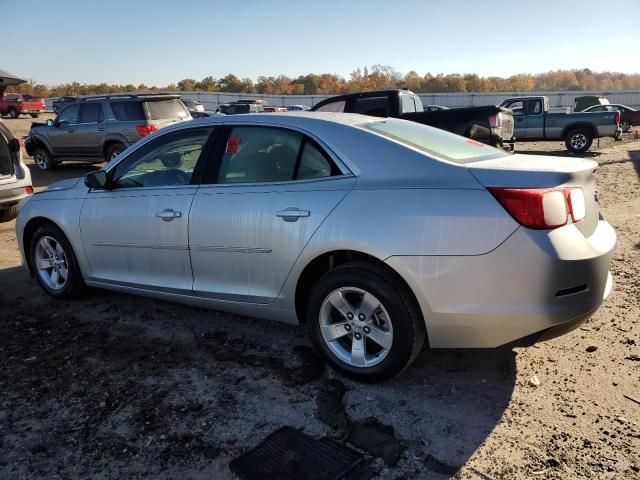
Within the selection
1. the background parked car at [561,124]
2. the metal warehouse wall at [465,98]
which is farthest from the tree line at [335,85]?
the background parked car at [561,124]

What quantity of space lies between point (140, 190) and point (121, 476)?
7.46ft

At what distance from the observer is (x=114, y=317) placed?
436cm

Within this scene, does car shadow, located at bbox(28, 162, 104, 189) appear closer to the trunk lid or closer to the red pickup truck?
the trunk lid

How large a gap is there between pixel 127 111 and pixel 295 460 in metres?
11.5

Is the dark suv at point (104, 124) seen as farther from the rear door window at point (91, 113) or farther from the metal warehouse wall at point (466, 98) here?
the metal warehouse wall at point (466, 98)

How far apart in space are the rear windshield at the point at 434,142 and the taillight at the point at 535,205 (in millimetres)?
469

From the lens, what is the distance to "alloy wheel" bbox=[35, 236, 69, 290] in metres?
4.67

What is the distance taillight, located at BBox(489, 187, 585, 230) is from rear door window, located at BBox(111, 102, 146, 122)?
1103 centimetres

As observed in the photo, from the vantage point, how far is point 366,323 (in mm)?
3092

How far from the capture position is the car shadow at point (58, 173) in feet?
40.9

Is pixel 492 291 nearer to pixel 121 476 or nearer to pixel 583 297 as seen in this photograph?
pixel 583 297

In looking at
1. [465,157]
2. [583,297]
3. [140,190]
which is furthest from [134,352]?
[583,297]

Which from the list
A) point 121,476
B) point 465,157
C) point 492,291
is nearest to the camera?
point 121,476

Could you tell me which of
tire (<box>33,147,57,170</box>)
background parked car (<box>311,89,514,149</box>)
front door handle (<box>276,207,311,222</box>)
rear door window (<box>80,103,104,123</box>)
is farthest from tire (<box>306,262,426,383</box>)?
tire (<box>33,147,57,170</box>)
